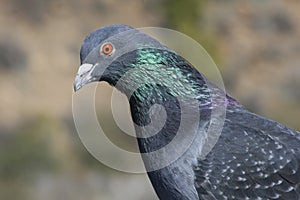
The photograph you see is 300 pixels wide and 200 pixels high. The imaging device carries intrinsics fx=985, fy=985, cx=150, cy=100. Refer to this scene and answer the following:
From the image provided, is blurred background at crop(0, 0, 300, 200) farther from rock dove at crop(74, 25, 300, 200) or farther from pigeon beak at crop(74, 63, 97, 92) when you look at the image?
pigeon beak at crop(74, 63, 97, 92)

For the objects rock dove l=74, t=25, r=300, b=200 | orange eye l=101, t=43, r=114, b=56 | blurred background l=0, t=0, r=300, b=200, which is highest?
orange eye l=101, t=43, r=114, b=56

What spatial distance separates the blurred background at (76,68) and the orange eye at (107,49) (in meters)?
10.7

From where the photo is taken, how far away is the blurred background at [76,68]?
20.3m

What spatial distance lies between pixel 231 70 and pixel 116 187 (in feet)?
24.7

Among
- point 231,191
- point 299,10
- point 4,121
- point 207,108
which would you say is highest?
point 207,108

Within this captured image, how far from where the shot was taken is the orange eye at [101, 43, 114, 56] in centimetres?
870

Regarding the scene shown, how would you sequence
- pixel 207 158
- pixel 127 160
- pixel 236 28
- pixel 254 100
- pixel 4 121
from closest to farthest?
pixel 207 158 < pixel 127 160 < pixel 4 121 < pixel 254 100 < pixel 236 28

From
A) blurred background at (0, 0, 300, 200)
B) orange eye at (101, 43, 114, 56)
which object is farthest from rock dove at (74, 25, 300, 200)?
blurred background at (0, 0, 300, 200)

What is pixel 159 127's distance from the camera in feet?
28.9

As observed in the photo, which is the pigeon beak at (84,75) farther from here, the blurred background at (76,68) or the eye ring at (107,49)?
the blurred background at (76,68)

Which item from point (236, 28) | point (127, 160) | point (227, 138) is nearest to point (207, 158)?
point (227, 138)

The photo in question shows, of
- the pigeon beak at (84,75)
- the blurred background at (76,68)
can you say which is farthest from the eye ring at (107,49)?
the blurred background at (76,68)

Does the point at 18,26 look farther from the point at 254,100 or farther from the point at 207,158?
the point at 207,158

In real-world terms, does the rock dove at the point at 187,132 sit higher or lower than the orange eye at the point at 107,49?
lower
